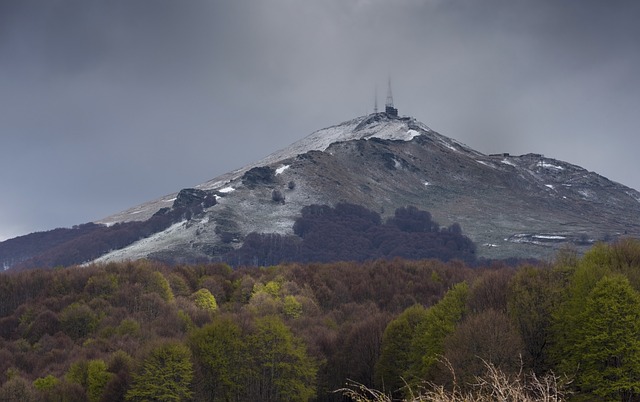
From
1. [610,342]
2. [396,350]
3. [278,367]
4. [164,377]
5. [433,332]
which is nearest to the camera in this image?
[610,342]

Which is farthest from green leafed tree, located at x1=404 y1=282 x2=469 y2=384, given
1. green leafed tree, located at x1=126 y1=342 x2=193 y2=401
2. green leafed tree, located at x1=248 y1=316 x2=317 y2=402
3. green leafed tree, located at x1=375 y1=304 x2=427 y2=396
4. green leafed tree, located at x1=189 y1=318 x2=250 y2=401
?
green leafed tree, located at x1=126 y1=342 x2=193 y2=401

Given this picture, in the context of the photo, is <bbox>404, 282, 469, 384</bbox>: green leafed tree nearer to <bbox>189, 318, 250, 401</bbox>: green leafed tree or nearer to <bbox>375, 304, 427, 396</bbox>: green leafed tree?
<bbox>375, 304, 427, 396</bbox>: green leafed tree

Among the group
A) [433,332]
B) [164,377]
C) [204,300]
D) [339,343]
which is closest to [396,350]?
[433,332]

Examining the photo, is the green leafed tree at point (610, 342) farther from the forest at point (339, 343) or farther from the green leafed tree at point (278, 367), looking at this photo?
the green leafed tree at point (278, 367)

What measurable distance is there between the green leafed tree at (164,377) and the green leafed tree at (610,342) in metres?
34.5

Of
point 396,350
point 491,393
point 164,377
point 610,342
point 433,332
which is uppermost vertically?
point 491,393

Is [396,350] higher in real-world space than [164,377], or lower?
lower

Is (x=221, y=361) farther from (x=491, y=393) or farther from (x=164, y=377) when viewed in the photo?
(x=491, y=393)

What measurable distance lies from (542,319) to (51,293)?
97.7 metres

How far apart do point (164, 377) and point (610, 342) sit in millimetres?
38751

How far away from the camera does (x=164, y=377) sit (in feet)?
216

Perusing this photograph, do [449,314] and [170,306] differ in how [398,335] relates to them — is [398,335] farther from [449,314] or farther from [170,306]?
[170,306]

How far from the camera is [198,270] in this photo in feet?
527

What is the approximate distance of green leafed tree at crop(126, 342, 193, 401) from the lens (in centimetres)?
6506
